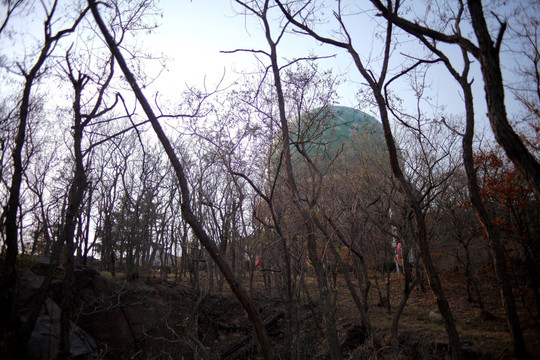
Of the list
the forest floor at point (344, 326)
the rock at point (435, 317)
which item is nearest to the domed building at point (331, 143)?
the forest floor at point (344, 326)

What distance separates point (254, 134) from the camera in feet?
31.8

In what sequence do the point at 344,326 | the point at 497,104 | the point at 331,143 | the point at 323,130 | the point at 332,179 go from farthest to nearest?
1. the point at 332,179
2. the point at 331,143
3. the point at 344,326
4. the point at 323,130
5. the point at 497,104

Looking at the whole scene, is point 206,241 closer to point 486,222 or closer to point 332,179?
point 486,222

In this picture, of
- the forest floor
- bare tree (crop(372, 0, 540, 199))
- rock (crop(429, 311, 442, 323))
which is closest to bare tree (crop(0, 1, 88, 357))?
the forest floor

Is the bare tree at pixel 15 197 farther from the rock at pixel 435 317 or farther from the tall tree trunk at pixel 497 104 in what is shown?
the rock at pixel 435 317

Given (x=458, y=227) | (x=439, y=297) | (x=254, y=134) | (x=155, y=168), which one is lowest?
(x=439, y=297)

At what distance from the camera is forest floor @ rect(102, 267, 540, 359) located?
9.81m

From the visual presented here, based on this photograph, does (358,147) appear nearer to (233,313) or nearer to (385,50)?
(385,50)

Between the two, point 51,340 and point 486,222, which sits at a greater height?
point 486,222

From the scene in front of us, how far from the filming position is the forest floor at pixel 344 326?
9.81m

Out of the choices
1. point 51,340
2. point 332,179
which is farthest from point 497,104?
point 51,340

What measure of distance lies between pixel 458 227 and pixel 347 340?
290 inches

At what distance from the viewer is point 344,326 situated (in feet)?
42.8

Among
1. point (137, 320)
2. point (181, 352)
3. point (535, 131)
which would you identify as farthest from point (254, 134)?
point (535, 131)
